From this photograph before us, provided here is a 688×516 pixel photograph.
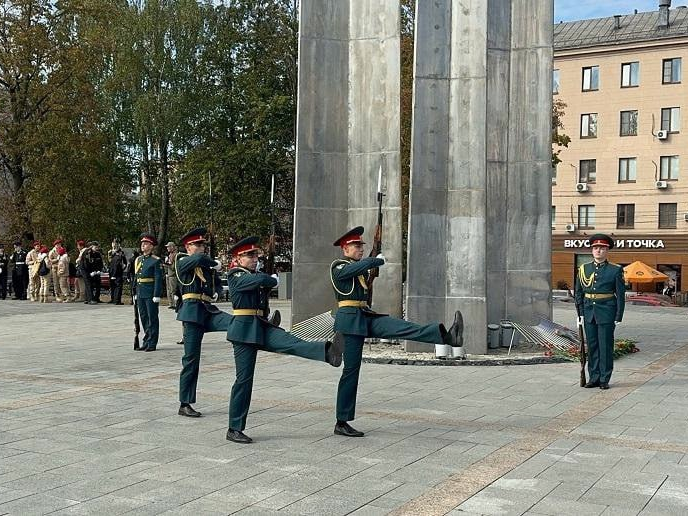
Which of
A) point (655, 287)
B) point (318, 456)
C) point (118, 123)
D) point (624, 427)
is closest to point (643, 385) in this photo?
point (624, 427)

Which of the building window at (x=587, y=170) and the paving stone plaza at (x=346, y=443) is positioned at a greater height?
the building window at (x=587, y=170)

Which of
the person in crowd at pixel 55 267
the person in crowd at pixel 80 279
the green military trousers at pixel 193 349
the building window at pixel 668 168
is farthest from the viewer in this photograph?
the building window at pixel 668 168

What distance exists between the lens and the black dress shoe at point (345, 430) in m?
8.53

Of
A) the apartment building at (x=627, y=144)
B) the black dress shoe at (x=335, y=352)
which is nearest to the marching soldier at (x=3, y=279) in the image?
the black dress shoe at (x=335, y=352)

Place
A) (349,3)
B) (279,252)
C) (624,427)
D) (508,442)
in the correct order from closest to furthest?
(508,442)
(624,427)
(349,3)
(279,252)

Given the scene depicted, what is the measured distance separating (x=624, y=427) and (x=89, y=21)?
37.5 metres

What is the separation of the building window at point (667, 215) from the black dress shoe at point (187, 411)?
45666 millimetres

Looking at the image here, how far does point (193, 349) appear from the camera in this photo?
980cm

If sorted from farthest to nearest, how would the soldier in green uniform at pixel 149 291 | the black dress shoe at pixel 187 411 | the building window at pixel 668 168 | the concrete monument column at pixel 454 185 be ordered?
the building window at pixel 668 168, the soldier in green uniform at pixel 149 291, the concrete monument column at pixel 454 185, the black dress shoe at pixel 187 411

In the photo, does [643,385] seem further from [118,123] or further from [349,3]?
[118,123]

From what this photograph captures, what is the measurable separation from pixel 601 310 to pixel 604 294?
8.4 inches

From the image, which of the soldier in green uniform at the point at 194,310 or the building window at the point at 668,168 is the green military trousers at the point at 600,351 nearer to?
the soldier in green uniform at the point at 194,310

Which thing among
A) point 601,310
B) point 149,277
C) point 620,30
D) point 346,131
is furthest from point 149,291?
point 620,30

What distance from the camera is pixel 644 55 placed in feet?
170
